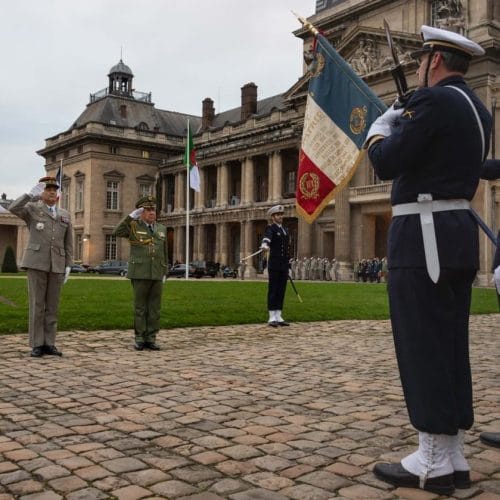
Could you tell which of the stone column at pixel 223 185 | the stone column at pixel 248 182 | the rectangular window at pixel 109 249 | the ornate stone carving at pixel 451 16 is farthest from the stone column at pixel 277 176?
the rectangular window at pixel 109 249

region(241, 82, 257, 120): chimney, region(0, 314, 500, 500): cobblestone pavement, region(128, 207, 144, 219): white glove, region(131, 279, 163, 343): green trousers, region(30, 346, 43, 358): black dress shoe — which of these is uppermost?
region(241, 82, 257, 120): chimney

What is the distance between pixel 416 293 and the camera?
11.4ft

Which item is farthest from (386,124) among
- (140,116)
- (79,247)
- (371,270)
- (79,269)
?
(140,116)

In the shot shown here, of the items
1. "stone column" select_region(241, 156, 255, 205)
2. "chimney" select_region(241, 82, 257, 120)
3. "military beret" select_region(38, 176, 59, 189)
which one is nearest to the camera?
"military beret" select_region(38, 176, 59, 189)

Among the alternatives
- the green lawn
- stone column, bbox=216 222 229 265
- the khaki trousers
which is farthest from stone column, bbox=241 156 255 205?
the khaki trousers

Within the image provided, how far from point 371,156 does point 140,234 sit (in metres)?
5.91

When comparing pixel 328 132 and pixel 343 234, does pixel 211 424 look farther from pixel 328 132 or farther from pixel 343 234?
pixel 343 234

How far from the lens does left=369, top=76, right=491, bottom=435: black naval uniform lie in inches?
134

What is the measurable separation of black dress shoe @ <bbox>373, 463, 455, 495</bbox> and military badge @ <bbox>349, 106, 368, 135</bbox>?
12.2 feet

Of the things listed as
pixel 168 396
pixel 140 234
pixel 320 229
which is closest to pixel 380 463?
pixel 168 396

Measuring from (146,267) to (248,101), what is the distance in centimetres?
5444

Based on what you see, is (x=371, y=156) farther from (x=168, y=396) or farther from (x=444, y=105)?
(x=168, y=396)

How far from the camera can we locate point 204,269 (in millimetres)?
47531

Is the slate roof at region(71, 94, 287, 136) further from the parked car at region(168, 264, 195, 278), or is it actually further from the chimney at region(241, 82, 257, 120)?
the parked car at region(168, 264, 195, 278)
